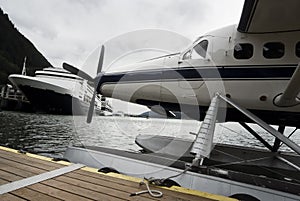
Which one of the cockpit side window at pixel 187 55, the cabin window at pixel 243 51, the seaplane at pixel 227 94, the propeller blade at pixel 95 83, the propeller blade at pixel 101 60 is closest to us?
the seaplane at pixel 227 94

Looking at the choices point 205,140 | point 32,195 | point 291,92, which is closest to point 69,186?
point 32,195

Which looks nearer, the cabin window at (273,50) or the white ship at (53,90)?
the cabin window at (273,50)

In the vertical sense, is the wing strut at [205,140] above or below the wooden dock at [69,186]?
above

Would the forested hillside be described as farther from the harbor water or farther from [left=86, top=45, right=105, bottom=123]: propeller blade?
[left=86, top=45, right=105, bottom=123]: propeller blade

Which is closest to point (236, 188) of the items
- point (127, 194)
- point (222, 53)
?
point (127, 194)

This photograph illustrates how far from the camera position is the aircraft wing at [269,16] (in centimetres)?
315

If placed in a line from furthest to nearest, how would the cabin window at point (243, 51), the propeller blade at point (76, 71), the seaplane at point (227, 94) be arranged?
the propeller blade at point (76, 71) < the cabin window at point (243, 51) < the seaplane at point (227, 94)

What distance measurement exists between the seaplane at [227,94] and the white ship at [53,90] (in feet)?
72.4

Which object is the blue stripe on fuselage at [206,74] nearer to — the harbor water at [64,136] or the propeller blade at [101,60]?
the propeller blade at [101,60]

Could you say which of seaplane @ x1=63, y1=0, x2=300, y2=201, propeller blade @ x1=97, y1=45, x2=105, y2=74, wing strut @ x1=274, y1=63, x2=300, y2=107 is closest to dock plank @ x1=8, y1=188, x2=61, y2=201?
seaplane @ x1=63, y1=0, x2=300, y2=201

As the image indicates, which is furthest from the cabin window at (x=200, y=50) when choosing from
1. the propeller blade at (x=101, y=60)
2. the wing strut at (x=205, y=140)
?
the propeller blade at (x=101, y=60)

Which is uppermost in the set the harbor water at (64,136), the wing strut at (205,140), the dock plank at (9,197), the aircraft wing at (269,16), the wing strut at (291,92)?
the aircraft wing at (269,16)

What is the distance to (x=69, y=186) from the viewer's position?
2.03 metres

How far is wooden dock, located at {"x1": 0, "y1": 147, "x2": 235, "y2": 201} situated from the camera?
5.99ft
